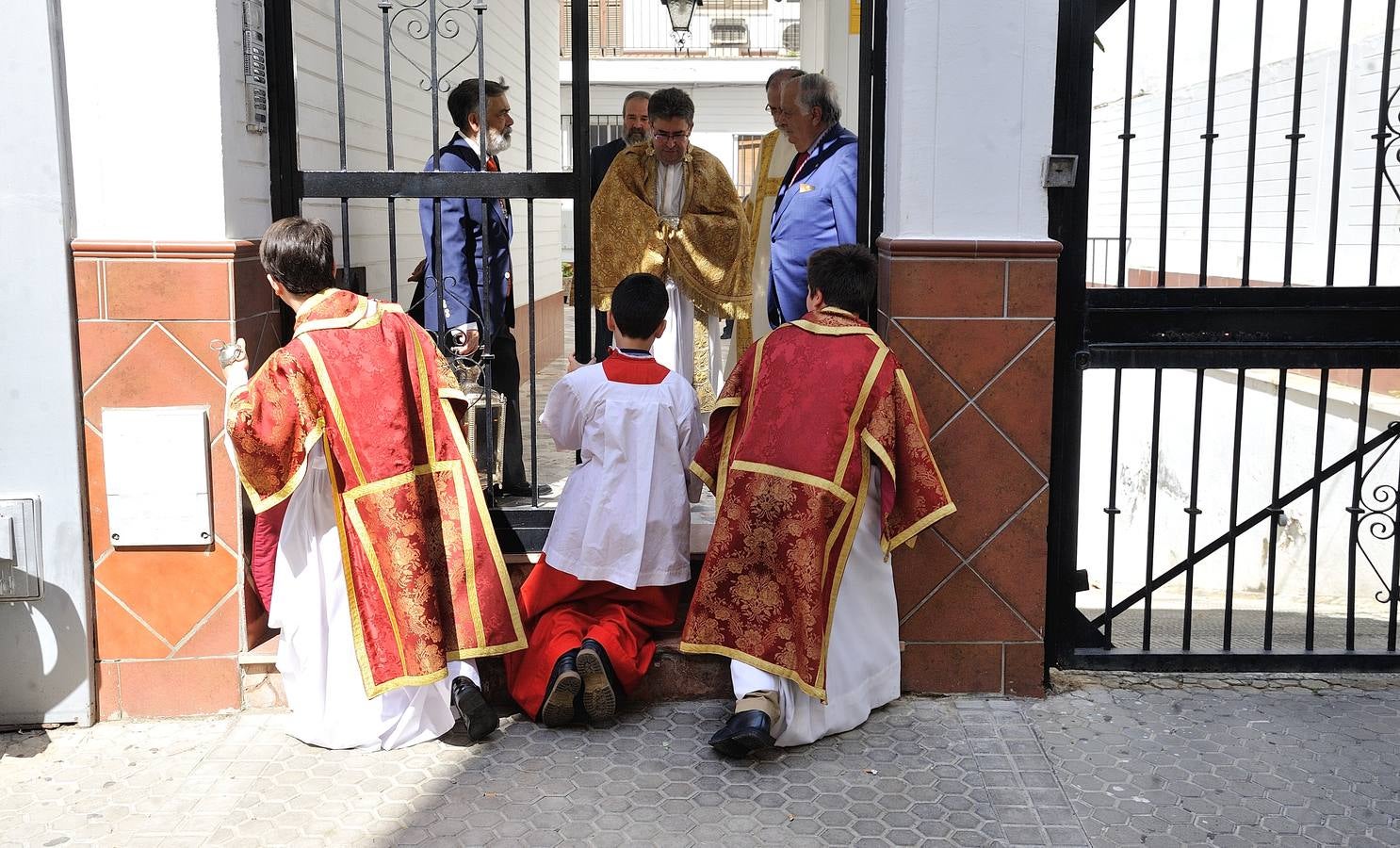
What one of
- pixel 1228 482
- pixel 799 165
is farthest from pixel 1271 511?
pixel 1228 482

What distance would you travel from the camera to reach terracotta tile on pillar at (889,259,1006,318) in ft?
12.4

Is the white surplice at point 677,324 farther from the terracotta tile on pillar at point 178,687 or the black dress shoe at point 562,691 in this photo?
the terracotta tile on pillar at point 178,687

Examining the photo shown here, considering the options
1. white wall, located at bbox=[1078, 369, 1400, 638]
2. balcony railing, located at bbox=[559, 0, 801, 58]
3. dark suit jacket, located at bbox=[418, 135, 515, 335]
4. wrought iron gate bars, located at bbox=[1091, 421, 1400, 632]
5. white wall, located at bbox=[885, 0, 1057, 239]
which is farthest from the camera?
balcony railing, located at bbox=[559, 0, 801, 58]

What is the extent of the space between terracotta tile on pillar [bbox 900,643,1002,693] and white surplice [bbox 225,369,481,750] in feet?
4.70

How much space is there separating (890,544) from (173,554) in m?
2.10

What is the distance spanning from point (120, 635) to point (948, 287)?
267cm

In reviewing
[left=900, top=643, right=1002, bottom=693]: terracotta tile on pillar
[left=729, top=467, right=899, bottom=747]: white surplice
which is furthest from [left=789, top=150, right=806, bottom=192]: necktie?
[left=900, top=643, right=1002, bottom=693]: terracotta tile on pillar

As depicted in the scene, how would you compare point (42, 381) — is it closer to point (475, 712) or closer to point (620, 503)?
point (475, 712)

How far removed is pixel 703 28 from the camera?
2617 cm

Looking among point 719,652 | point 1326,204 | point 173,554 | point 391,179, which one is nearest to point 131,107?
point 391,179

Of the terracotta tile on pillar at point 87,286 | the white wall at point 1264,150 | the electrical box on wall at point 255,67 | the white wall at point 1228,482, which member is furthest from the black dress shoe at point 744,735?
the white wall at point 1264,150

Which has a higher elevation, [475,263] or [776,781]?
[475,263]

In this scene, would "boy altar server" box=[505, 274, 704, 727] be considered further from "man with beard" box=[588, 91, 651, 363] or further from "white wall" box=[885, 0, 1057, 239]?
"man with beard" box=[588, 91, 651, 363]

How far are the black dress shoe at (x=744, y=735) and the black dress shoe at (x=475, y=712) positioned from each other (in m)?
0.64
